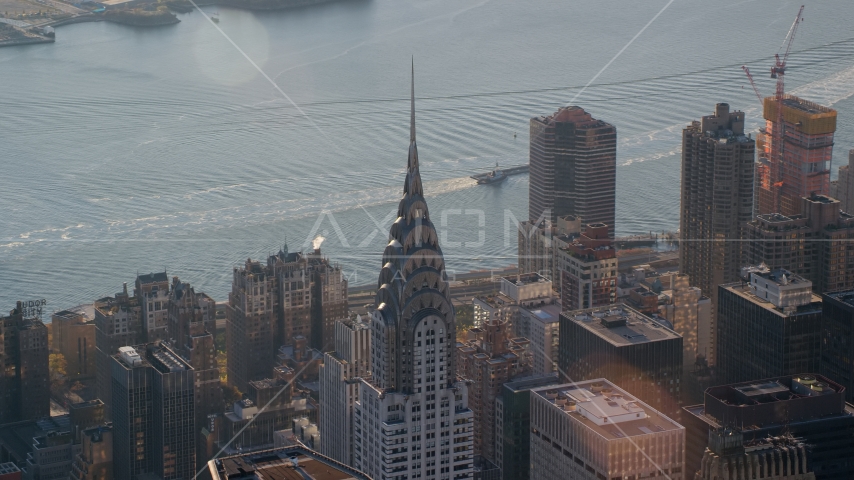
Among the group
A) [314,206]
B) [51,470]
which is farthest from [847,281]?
[51,470]

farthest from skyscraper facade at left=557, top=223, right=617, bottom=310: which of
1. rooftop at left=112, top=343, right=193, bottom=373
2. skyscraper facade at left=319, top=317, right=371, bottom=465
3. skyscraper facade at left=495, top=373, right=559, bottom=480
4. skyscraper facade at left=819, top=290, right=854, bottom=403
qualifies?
rooftop at left=112, top=343, right=193, bottom=373

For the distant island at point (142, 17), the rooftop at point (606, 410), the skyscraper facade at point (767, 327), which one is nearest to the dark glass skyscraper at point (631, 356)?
the skyscraper facade at point (767, 327)

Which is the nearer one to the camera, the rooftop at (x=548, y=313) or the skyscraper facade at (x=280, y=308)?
the rooftop at (x=548, y=313)

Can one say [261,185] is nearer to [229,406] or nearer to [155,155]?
[155,155]

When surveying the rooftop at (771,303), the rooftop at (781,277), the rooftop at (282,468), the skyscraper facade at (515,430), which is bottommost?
the skyscraper facade at (515,430)

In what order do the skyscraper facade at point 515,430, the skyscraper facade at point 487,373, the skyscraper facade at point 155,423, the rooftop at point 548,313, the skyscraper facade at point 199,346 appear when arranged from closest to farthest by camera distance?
1. the skyscraper facade at point 515,430
2. the skyscraper facade at point 487,373
3. the skyscraper facade at point 155,423
4. the skyscraper facade at point 199,346
5. the rooftop at point 548,313

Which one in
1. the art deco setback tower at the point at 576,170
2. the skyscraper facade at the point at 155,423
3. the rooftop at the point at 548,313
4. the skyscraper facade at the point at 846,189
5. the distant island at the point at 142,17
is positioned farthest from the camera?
the distant island at the point at 142,17

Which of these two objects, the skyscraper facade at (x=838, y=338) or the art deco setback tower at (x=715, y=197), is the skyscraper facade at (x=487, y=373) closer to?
the skyscraper facade at (x=838, y=338)

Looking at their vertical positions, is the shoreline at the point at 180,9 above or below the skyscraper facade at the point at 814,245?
above
